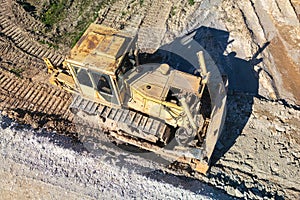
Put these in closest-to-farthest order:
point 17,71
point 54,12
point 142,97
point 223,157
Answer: point 142,97, point 223,157, point 17,71, point 54,12

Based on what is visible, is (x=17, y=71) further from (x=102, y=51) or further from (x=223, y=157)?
(x=223, y=157)

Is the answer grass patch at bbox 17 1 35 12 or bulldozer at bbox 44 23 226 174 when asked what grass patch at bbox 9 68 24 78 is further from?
grass patch at bbox 17 1 35 12

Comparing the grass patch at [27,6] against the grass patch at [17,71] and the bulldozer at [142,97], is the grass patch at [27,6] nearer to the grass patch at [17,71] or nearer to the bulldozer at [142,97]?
the grass patch at [17,71]

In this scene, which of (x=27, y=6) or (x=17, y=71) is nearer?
(x=17, y=71)

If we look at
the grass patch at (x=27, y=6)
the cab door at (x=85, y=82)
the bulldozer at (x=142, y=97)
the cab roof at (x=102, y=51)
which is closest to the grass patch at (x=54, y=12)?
the grass patch at (x=27, y=6)

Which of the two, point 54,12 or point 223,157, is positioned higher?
point 223,157

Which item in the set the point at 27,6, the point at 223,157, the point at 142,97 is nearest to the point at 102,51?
the point at 142,97

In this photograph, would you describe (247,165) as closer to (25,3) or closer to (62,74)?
(62,74)

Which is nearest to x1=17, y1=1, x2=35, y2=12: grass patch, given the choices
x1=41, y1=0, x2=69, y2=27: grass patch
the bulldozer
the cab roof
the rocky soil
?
x1=41, y1=0, x2=69, y2=27: grass patch
